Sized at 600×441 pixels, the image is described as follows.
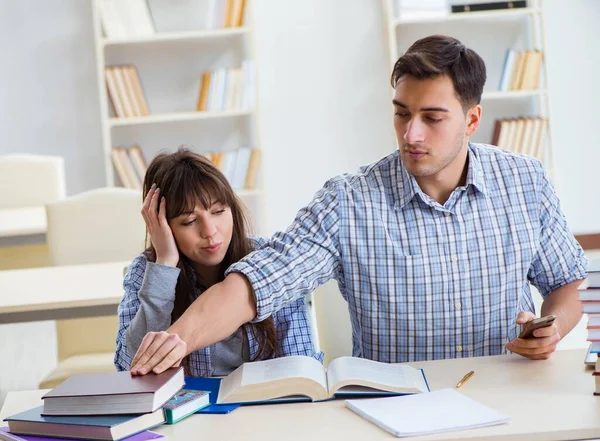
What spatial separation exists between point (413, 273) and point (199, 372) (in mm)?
495

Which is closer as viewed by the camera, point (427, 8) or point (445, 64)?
point (445, 64)

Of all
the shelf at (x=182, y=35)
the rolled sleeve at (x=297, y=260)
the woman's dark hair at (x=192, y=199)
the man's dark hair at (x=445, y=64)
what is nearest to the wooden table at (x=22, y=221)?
the shelf at (x=182, y=35)

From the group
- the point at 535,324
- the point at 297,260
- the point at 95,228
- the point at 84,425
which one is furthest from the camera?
the point at 95,228

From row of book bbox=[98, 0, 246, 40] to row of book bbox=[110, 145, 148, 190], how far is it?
1.95 ft

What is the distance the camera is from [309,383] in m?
1.58

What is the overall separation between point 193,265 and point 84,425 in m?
0.69

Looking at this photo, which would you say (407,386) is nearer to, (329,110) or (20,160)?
(20,160)

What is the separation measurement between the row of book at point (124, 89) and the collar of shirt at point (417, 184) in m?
3.18

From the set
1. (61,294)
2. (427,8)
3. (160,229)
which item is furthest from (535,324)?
(427,8)

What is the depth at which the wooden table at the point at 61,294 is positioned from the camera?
2.66 meters

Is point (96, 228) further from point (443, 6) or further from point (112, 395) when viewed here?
point (443, 6)

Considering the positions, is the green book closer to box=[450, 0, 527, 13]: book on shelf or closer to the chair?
the chair

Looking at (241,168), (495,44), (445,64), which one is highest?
(445,64)

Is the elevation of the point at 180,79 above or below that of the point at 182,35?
below
